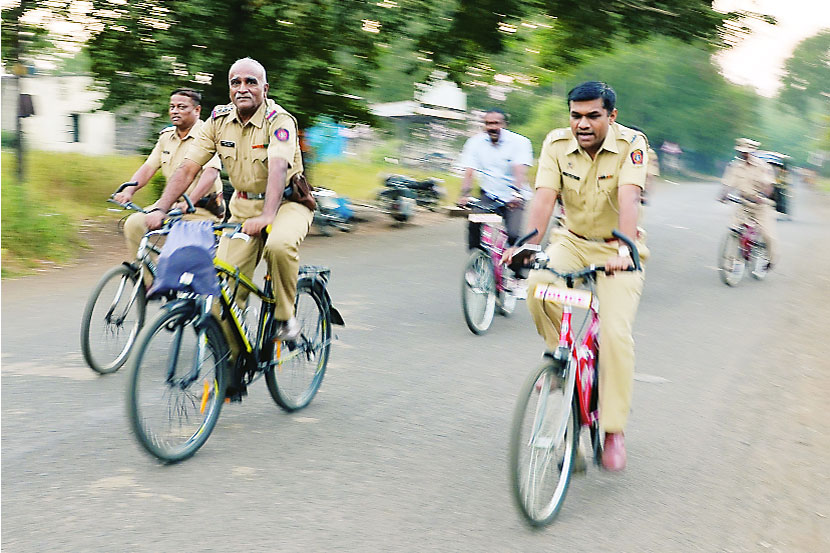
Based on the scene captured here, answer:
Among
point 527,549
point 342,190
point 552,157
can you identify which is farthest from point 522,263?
point 342,190

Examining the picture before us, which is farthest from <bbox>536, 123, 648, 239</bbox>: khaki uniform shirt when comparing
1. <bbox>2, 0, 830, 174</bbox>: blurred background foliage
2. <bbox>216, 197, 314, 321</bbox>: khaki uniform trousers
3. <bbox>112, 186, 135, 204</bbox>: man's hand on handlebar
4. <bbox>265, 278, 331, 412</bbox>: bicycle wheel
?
<bbox>2, 0, 830, 174</bbox>: blurred background foliage

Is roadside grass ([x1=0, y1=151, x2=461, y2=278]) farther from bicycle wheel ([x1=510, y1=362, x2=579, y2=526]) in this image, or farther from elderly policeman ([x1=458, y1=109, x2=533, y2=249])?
bicycle wheel ([x1=510, y1=362, x2=579, y2=526])

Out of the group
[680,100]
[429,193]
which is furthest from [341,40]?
[680,100]

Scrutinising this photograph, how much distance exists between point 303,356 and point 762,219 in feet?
31.9

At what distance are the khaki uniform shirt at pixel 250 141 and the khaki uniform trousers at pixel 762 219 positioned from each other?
971cm

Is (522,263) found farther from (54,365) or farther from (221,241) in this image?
(54,365)

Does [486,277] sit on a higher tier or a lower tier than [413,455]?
lower

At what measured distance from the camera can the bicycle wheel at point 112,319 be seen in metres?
6.86

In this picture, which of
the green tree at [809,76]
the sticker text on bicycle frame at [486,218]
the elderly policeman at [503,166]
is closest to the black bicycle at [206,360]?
the sticker text on bicycle frame at [486,218]

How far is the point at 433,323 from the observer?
962 centimetres

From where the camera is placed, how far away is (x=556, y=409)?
14.6 feet

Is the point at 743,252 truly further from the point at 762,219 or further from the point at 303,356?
the point at 303,356

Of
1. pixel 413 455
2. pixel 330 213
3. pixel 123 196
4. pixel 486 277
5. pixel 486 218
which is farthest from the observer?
pixel 330 213

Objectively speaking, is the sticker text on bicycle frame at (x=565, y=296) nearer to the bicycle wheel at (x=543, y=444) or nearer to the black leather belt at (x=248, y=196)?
the bicycle wheel at (x=543, y=444)
